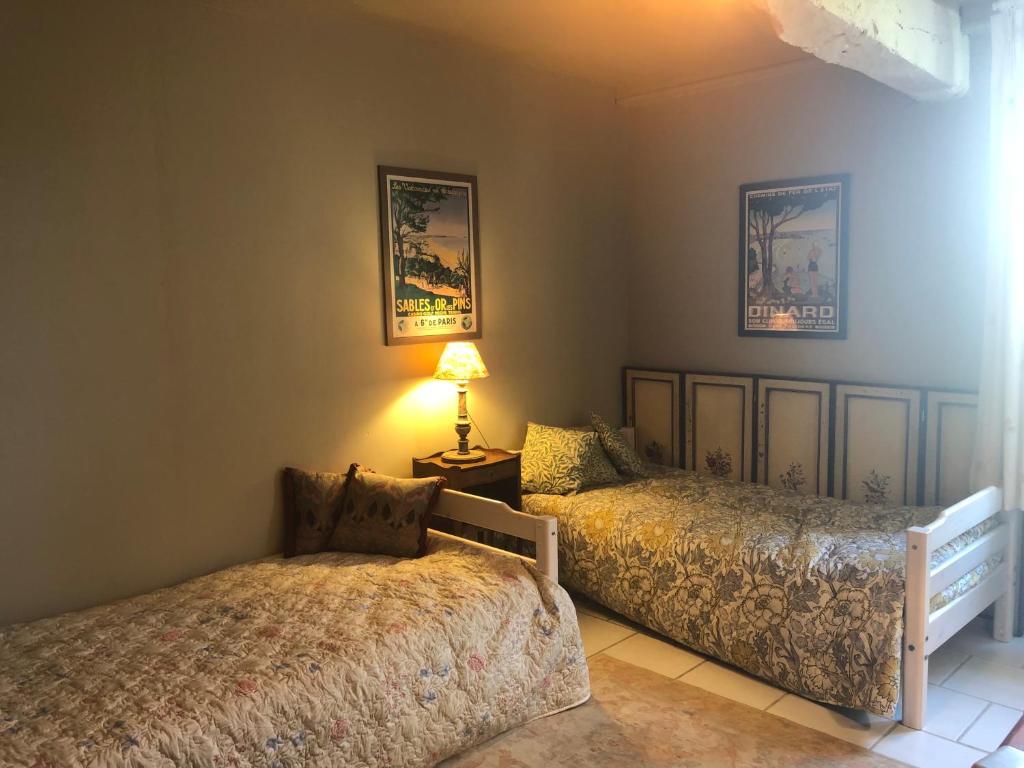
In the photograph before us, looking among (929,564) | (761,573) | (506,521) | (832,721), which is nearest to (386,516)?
(506,521)

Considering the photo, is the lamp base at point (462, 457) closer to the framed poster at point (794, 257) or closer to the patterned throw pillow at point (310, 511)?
the patterned throw pillow at point (310, 511)

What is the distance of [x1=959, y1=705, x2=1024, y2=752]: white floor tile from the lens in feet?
8.70

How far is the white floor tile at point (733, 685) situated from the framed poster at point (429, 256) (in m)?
1.78

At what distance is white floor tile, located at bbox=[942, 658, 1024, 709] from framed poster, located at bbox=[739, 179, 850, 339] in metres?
1.55

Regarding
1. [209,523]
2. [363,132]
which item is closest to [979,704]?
[209,523]

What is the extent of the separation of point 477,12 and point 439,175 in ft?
2.29

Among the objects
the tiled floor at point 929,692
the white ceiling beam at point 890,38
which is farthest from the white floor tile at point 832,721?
the white ceiling beam at point 890,38

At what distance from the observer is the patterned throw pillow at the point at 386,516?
3131mm

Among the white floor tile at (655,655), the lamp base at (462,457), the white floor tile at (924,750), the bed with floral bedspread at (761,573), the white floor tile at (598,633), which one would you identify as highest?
the lamp base at (462,457)

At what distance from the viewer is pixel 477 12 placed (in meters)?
3.38

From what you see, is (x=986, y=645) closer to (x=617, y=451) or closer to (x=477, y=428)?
(x=617, y=451)

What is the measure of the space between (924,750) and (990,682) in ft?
2.07

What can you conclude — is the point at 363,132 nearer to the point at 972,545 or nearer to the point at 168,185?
the point at 168,185

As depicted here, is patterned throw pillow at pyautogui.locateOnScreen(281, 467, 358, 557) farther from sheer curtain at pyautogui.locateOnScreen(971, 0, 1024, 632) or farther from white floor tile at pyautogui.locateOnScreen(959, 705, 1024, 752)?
sheer curtain at pyautogui.locateOnScreen(971, 0, 1024, 632)
